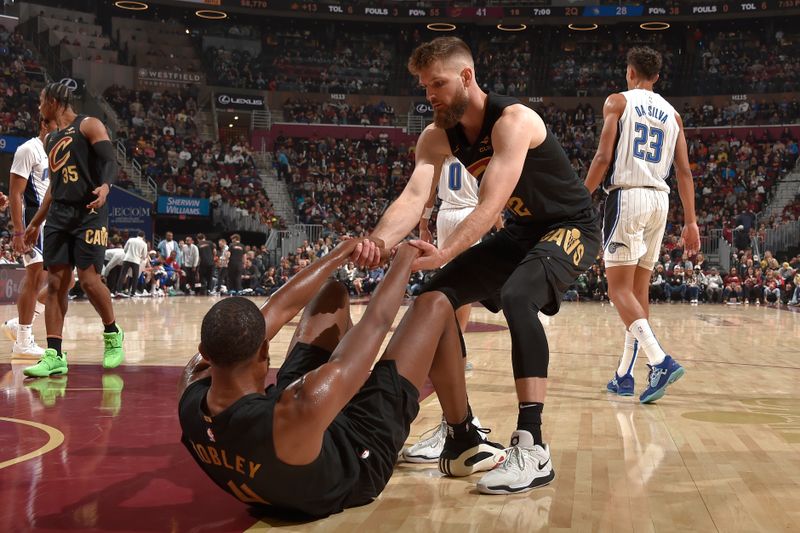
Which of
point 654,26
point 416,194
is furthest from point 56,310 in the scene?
point 654,26

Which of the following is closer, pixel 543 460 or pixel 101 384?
pixel 543 460

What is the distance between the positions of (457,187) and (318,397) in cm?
492

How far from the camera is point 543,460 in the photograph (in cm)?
315

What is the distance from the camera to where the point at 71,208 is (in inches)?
238

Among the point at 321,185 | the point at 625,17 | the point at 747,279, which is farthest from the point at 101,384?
the point at 625,17

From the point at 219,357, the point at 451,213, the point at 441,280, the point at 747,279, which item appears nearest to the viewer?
the point at 219,357

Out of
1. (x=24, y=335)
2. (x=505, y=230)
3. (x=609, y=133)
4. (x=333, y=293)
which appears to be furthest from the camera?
(x=24, y=335)

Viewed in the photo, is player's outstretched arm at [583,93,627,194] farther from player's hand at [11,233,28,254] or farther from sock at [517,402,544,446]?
player's hand at [11,233,28,254]

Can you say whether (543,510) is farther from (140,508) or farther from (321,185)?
(321,185)

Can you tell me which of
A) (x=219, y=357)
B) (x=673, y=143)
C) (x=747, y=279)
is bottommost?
(x=747, y=279)

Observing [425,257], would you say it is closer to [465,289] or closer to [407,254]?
[407,254]

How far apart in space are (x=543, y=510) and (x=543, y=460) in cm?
36

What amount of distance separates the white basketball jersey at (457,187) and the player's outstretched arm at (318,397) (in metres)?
4.60

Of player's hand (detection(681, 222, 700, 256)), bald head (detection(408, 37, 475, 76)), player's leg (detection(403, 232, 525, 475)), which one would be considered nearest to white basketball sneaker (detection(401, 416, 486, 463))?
player's leg (detection(403, 232, 525, 475))
